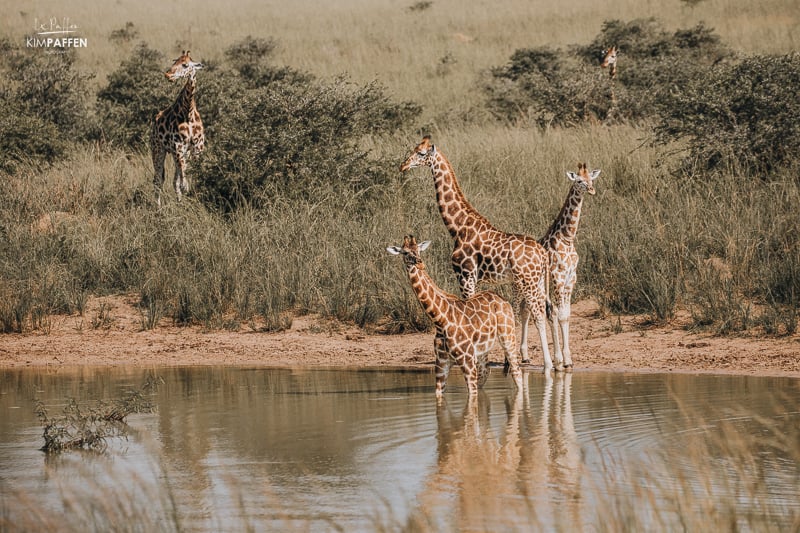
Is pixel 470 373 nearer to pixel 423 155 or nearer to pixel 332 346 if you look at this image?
pixel 423 155

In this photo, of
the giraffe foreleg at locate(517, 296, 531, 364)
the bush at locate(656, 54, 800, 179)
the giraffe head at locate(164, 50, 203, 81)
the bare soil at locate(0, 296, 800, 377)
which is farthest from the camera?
the giraffe head at locate(164, 50, 203, 81)

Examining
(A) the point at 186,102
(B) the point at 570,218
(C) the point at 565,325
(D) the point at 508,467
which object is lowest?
(D) the point at 508,467

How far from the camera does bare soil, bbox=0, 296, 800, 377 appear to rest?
11.4 m

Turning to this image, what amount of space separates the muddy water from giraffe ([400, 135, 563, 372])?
627 mm

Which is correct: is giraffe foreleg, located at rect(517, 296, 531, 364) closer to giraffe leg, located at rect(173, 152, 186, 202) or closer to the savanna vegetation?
the savanna vegetation

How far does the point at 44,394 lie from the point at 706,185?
8902 mm

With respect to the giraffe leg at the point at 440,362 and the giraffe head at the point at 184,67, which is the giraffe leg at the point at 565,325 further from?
the giraffe head at the point at 184,67

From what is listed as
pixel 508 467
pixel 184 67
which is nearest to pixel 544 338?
pixel 508 467

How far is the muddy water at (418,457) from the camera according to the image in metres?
6.10

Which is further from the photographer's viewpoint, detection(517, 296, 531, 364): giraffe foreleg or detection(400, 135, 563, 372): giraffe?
detection(517, 296, 531, 364): giraffe foreleg

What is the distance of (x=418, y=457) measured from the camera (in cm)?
763

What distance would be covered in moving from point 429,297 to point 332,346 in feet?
11.1

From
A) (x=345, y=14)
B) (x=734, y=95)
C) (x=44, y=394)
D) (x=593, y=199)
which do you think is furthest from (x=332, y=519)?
(x=345, y=14)
